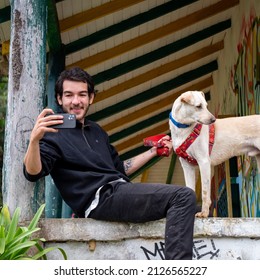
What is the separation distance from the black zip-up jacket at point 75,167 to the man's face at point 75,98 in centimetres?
9

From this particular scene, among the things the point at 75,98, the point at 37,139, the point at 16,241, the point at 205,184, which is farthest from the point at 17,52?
the point at 205,184

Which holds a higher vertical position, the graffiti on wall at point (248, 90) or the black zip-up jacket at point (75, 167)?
the graffiti on wall at point (248, 90)

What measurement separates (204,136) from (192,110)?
25 cm

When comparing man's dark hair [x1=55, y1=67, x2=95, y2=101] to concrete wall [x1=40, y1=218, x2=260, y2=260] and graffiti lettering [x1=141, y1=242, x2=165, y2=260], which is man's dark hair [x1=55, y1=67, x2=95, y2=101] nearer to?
concrete wall [x1=40, y1=218, x2=260, y2=260]

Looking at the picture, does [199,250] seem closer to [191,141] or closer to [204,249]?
[204,249]

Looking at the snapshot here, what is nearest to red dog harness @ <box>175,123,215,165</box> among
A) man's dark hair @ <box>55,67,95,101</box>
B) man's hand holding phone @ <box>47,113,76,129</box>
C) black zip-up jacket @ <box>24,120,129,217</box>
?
black zip-up jacket @ <box>24,120,129,217</box>

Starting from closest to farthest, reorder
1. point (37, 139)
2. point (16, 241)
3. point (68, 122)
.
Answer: point (16, 241) < point (37, 139) < point (68, 122)

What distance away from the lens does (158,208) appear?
154 inches

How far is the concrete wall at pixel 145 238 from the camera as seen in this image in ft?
13.8

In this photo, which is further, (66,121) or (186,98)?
(186,98)

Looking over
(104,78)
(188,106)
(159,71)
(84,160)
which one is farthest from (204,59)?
(84,160)

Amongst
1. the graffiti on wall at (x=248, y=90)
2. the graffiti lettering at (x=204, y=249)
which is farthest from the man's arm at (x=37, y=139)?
the graffiti on wall at (x=248, y=90)

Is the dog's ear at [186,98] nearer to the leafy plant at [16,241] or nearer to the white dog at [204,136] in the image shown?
the white dog at [204,136]

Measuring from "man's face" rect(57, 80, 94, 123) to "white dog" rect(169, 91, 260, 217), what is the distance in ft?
2.74
